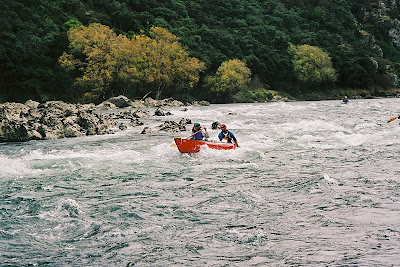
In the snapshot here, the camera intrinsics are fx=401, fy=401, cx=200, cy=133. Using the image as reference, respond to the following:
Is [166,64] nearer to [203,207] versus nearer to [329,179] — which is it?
[329,179]

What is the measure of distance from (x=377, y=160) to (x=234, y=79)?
2096 inches

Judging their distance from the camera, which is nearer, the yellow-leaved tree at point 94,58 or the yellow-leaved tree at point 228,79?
the yellow-leaved tree at point 94,58

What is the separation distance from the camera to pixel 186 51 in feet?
228

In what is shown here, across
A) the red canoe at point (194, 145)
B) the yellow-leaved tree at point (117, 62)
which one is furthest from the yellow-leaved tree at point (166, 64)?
the red canoe at point (194, 145)

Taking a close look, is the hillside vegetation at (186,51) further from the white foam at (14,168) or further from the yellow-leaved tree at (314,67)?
the white foam at (14,168)

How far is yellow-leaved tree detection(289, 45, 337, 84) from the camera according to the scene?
7912cm

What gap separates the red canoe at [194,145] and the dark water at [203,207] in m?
0.34

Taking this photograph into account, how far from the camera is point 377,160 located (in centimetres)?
1545

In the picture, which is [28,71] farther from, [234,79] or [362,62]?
[362,62]

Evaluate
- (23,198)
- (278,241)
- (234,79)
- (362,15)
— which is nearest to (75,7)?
(234,79)

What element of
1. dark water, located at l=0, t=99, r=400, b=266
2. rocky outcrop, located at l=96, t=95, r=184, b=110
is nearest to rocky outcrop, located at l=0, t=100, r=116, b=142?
dark water, located at l=0, t=99, r=400, b=266

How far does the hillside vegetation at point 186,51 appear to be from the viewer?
55.4m

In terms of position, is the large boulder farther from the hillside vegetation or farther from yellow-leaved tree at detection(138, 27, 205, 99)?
yellow-leaved tree at detection(138, 27, 205, 99)

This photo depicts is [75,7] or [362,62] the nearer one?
[75,7]
